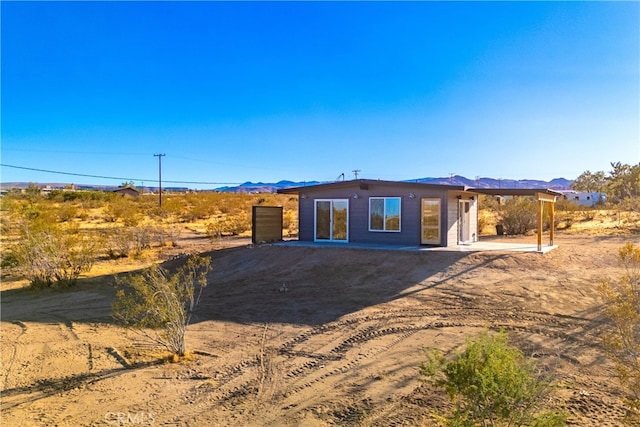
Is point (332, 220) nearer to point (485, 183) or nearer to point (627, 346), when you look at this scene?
point (627, 346)

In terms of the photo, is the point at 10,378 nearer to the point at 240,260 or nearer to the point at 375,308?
the point at 375,308

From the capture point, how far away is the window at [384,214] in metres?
16.6

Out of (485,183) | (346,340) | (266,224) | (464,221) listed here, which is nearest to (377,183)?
(464,221)

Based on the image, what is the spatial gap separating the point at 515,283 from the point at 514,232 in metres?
12.2

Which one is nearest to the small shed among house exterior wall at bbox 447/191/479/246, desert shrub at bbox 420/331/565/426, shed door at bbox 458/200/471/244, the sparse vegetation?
the sparse vegetation

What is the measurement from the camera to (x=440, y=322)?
886cm

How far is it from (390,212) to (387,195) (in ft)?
2.02

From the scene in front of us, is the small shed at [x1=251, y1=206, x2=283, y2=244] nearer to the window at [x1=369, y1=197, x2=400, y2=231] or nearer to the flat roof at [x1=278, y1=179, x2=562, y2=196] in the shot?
the flat roof at [x1=278, y1=179, x2=562, y2=196]

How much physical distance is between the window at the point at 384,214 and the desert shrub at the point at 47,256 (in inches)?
378

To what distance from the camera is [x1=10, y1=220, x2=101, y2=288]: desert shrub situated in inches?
536

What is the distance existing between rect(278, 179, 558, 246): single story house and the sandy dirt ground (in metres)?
2.24

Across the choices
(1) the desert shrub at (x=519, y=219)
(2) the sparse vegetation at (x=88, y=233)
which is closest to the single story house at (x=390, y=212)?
(1) the desert shrub at (x=519, y=219)

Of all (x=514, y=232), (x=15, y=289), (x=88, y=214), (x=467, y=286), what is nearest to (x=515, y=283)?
(x=467, y=286)

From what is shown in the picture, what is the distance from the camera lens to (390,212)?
16.7 metres
